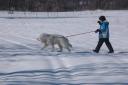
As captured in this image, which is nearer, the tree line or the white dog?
the white dog

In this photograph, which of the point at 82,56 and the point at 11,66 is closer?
the point at 11,66

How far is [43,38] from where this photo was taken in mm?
18281

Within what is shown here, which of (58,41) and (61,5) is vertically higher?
(58,41)

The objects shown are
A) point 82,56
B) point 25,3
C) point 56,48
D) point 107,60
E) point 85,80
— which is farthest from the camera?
point 25,3

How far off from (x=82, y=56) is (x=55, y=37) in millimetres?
1756

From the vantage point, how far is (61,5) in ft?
350

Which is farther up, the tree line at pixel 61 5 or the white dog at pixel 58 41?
the white dog at pixel 58 41

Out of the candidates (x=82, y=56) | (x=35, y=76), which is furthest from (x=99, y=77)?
(x=82, y=56)

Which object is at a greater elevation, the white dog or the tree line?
the white dog

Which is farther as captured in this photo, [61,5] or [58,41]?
[61,5]

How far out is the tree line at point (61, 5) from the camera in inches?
3903

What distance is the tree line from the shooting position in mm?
99125

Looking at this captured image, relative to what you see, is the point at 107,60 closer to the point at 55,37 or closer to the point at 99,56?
the point at 99,56

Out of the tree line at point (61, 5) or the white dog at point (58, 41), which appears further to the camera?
the tree line at point (61, 5)
